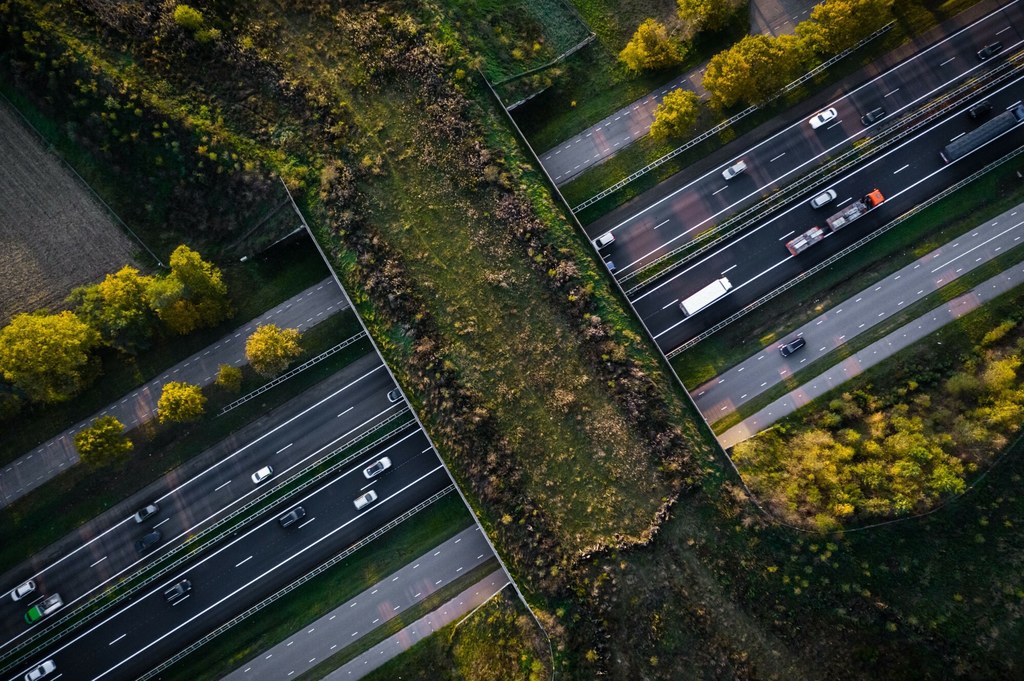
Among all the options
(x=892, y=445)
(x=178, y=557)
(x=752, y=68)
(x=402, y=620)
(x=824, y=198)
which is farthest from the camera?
(x=824, y=198)

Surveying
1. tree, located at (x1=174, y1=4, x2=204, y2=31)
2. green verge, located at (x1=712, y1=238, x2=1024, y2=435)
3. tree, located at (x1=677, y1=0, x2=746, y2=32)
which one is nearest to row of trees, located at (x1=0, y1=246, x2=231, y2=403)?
tree, located at (x1=174, y1=4, x2=204, y2=31)

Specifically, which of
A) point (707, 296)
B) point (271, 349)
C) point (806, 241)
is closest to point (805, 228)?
point (806, 241)

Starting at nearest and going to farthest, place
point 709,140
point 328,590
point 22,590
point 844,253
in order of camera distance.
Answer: point 22,590, point 328,590, point 844,253, point 709,140

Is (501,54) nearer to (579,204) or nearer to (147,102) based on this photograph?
(579,204)

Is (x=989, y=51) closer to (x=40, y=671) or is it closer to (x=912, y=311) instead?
(x=912, y=311)

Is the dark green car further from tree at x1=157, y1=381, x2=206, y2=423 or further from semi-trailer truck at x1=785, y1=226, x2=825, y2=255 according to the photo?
semi-trailer truck at x1=785, y1=226, x2=825, y2=255

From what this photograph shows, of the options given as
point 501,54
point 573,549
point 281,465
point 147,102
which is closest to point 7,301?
point 147,102
